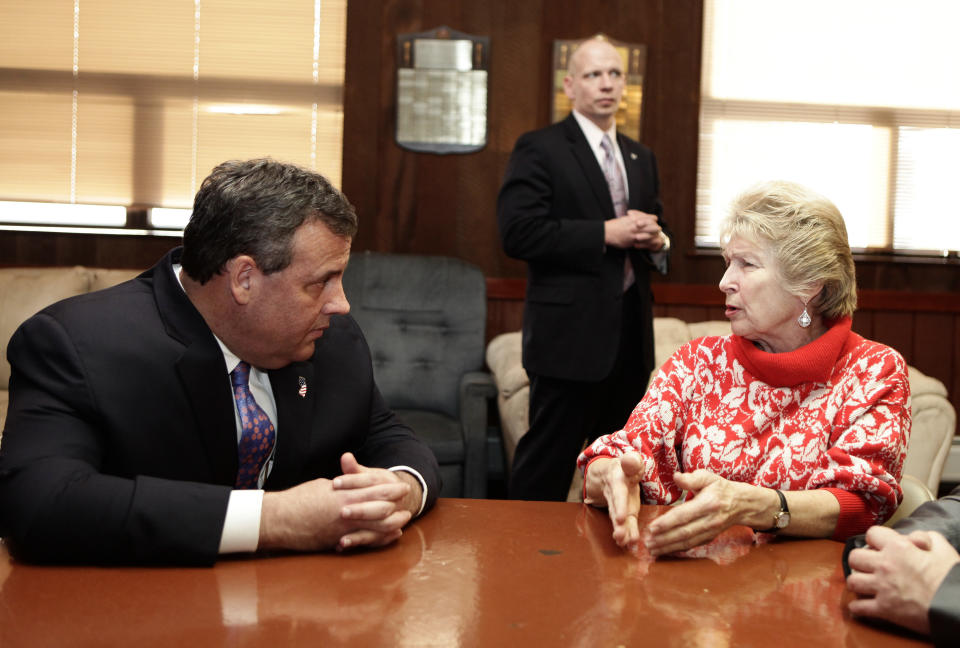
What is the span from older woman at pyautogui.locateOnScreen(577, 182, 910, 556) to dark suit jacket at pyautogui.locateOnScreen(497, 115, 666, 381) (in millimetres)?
1317

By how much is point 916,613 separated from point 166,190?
4.37 metres

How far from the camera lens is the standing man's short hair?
1.56 meters

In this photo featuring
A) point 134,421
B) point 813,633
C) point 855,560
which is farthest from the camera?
point 134,421

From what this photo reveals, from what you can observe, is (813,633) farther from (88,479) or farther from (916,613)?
(88,479)

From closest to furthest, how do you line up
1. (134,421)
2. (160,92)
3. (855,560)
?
(855,560), (134,421), (160,92)

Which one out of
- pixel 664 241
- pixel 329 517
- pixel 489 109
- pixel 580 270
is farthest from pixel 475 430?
pixel 329 517

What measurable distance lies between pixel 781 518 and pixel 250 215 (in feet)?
3.21

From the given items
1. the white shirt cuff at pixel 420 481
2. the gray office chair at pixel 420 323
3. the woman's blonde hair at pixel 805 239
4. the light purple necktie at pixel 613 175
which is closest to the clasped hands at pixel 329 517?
the white shirt cuff at pixel 420 481

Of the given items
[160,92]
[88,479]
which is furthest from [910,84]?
[88,479]

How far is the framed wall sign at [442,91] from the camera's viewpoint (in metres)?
4.83

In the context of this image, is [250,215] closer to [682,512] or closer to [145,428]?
[145,428]

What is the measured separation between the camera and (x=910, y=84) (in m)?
4.99

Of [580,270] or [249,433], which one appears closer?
[249,433]

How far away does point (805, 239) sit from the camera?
1.88 meters
